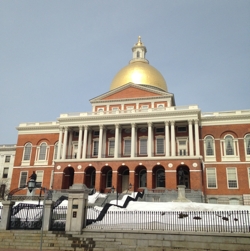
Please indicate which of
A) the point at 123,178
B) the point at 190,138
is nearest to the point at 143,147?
the point at 123,178

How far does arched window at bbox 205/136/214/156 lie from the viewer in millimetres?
45375

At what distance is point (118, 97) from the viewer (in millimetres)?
52406

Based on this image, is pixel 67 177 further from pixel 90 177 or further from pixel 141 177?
pixel 141 177

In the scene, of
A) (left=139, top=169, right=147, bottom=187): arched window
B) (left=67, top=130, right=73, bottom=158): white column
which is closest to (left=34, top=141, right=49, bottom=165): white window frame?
(left=67, top=130, right=73, bottom=158): white column

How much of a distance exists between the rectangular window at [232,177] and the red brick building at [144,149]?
0.04 ft

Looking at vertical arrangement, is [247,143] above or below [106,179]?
above

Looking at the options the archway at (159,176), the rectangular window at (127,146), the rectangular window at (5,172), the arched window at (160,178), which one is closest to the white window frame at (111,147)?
the rectangular window at (127,146)

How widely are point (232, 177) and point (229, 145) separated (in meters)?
4.76

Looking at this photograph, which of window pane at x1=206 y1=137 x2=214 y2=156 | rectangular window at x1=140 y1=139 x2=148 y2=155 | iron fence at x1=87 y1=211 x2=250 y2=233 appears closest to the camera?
iron fence at x1=87 y1=211 x2=250 y2=233

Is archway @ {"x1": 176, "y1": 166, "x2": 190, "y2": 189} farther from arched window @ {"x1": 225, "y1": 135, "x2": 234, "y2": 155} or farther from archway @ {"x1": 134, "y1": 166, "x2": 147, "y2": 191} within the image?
arched window @ {"x1": 225, "y1": 135, "x2": 234, "y2": 155}

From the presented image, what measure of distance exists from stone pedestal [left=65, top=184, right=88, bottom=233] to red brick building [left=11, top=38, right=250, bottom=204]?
24087 mm

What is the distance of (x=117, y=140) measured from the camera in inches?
1811

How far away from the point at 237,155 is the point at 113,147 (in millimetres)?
18881

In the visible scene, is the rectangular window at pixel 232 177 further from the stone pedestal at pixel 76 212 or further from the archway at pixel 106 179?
the stone pedestal at pixel 76 212
